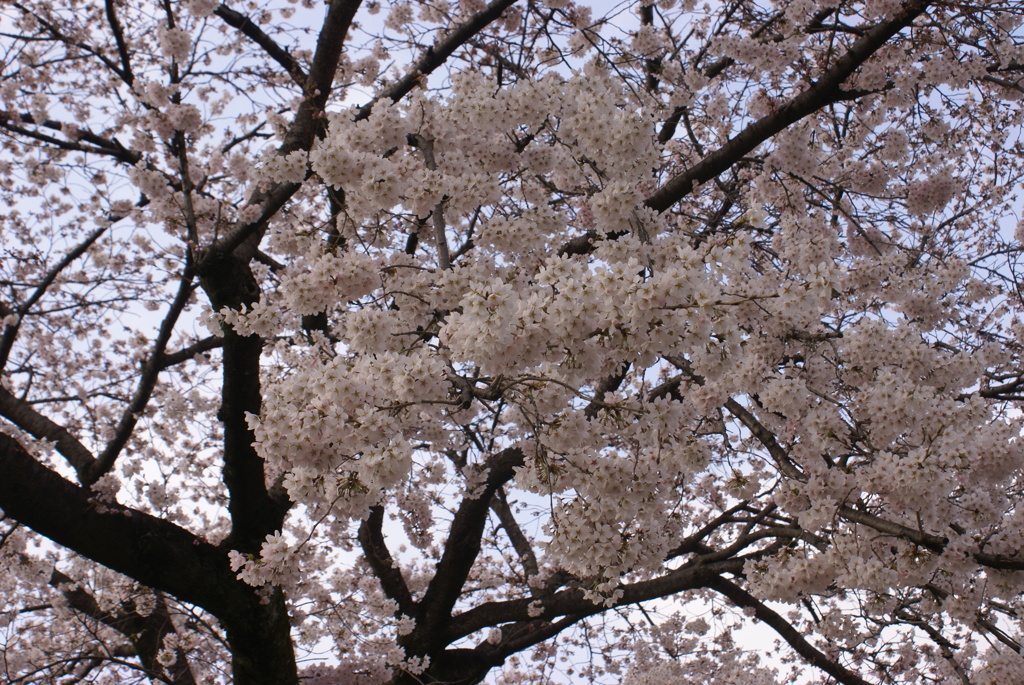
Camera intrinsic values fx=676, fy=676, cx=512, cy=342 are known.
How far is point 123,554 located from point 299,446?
2.39m

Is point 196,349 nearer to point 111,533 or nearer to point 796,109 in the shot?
point 111,533

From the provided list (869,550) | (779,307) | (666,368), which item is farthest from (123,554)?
(666,368)

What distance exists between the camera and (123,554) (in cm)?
394

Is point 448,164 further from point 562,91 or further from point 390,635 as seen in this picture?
point 390,635

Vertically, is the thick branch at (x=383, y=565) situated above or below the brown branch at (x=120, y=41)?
below

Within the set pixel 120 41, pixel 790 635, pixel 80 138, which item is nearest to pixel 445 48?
pixel 120 41

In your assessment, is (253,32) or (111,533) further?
(253,32)

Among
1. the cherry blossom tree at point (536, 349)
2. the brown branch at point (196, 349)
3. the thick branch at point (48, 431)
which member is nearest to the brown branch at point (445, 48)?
the cherry blossom tree at point (536, 349)

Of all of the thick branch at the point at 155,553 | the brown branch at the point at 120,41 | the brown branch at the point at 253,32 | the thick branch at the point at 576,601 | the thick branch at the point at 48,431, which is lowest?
the thick branch at the point at 576,601

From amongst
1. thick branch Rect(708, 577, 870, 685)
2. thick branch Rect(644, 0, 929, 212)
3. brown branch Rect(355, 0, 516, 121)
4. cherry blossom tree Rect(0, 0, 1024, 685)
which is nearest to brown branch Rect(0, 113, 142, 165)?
cherry blossom tree Rect(0, 0, 1024, 685)

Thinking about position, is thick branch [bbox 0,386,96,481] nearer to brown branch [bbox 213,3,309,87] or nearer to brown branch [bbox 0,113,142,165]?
brown branch [bbox 0,113,142,165]

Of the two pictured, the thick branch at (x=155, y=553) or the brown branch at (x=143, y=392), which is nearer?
the thick branch at (x=155, y=553)

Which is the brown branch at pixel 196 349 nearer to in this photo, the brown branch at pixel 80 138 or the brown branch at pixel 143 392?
the brown branch at pixel 143 392

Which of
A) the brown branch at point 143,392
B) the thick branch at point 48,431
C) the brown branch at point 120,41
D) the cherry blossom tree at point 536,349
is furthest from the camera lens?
the brown branch at point 120,41
